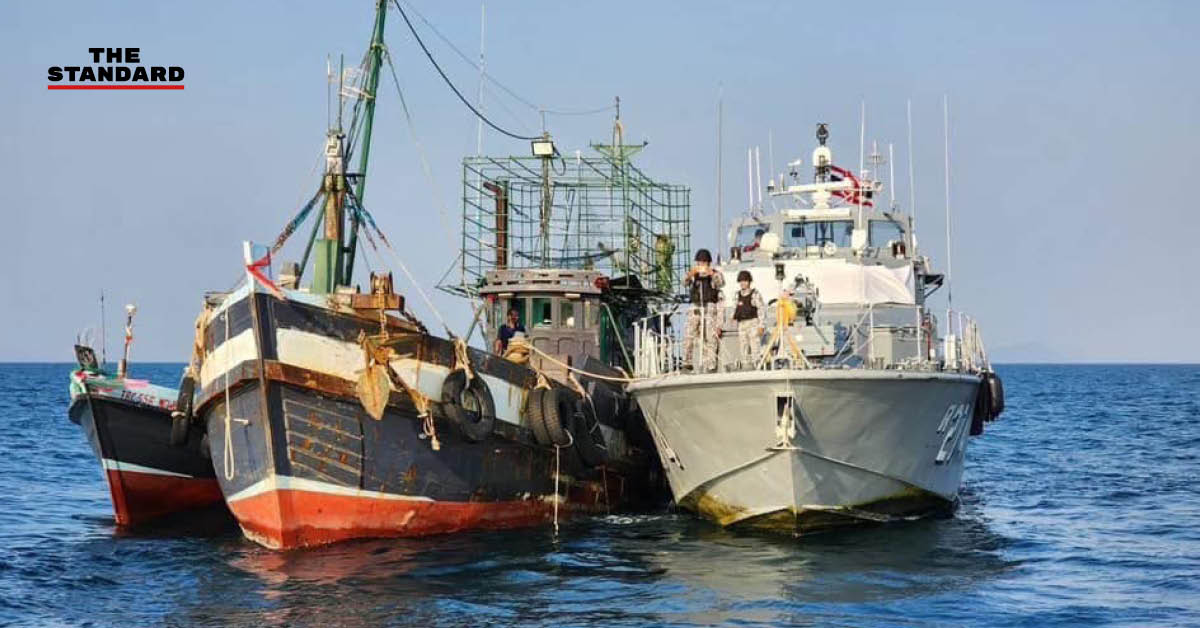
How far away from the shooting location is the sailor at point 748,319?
776 inches

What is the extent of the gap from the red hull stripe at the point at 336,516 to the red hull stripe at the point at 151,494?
149 inches

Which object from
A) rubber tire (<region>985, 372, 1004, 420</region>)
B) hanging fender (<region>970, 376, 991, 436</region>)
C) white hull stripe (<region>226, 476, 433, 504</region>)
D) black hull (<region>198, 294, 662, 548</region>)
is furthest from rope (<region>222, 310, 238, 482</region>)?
rubber tire (<region>985, 372, 1004, 420</region>)

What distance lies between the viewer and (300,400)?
1795 cm

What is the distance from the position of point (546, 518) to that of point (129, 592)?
693cm

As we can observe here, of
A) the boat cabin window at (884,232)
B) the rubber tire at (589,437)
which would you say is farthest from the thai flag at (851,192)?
the rubber tire at (589,437)

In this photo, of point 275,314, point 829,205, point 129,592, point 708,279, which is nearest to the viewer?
point 129,592

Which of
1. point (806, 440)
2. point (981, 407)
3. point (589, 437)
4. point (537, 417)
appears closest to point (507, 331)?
point (589, 437)

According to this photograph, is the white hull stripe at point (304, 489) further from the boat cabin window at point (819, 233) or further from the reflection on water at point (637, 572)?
the boat cabin window at point (819, 233)

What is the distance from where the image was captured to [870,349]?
1992cm

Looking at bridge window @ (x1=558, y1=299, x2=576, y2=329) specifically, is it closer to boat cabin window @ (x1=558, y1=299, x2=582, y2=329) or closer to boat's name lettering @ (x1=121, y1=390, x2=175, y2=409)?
boat cabin window @ (x1=558, y1=299, x2=582, y2=329)

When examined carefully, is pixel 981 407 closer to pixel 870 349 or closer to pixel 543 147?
pixel 870 349

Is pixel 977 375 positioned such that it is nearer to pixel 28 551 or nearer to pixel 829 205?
pixel 829 205

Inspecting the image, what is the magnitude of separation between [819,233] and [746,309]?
5.64 metres

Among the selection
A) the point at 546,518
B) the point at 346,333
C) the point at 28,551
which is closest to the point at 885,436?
the point at 546,518
